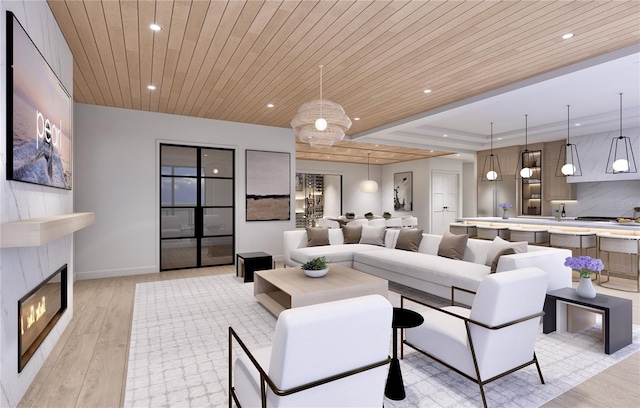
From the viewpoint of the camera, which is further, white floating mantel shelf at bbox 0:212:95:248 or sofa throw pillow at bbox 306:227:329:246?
sofa throw pillow at bbox 306:227:329:246

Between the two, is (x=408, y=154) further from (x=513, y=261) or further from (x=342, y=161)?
(x=513, y=261)

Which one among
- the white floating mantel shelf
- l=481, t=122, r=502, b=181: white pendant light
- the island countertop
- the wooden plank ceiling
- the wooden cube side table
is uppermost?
the wooden plank ceiling

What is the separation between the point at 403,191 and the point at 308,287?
29.9 feet

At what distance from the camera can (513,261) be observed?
3.28 meters

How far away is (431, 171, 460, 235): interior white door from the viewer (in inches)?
442

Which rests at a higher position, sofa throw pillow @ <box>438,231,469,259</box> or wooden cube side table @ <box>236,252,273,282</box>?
sofa throw pillow @ <box>438,231,469,259</box>

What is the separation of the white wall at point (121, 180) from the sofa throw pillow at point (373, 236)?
3.29m

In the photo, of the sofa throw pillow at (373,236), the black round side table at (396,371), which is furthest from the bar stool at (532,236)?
the black round side table at (396,371)

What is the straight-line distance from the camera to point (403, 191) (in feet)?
39.0

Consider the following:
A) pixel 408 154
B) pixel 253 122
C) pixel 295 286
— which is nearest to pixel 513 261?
pixel 295 286

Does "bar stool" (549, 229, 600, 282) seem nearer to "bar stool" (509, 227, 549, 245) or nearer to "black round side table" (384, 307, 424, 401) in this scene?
"bar stool" (509, 227, 549, 245)

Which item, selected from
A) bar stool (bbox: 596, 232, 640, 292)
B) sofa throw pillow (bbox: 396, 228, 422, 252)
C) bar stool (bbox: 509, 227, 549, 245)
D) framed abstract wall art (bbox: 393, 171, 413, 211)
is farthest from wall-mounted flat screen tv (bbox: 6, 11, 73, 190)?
framed abstract wall art (bbox: 393, 171, 413, 211)

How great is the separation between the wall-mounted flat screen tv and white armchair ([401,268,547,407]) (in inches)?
114

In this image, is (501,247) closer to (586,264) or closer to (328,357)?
(586,264)
